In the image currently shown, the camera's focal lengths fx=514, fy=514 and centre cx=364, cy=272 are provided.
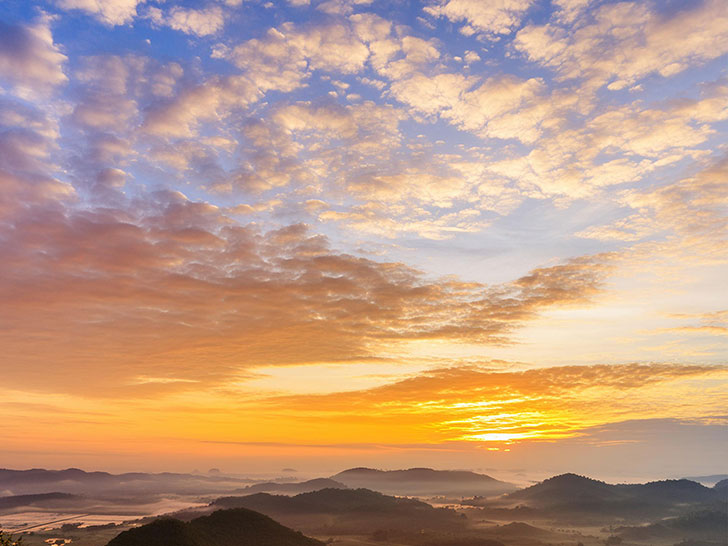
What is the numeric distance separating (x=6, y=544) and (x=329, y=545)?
144 metres

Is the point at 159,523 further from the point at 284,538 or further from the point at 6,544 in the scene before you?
the point at 6,544

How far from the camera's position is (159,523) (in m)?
122

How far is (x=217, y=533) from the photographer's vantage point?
142m

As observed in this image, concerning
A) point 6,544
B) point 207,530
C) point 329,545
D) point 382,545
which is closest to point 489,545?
point 382,545

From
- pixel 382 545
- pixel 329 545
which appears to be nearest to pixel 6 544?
pixel 329 545

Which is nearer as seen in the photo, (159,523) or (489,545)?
(159,523)

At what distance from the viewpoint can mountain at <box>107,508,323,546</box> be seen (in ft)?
381

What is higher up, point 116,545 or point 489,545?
point 116,545

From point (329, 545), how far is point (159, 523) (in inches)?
3311

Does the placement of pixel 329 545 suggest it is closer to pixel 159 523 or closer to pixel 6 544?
pixel 159 523

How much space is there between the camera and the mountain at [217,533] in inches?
4569

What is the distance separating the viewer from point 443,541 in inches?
7731

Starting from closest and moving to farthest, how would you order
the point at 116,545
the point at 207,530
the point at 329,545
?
the point at 116,545
the point at 207,530
the point at 329,545

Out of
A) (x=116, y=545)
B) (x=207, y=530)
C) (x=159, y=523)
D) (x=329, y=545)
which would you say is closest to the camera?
(x=116, y=545)
